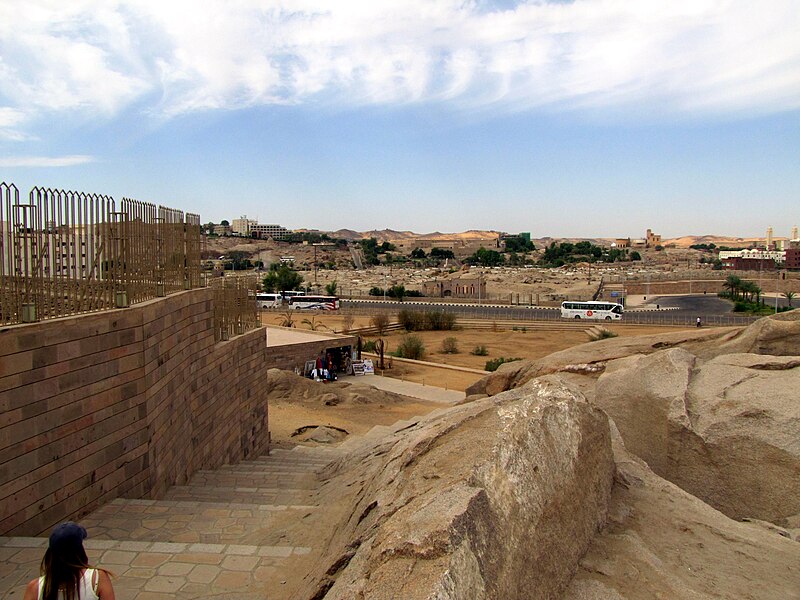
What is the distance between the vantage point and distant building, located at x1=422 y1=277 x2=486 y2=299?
196 feet

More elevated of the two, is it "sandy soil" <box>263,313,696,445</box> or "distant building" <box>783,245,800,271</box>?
"distant building" <box>783,245,800,271</box>

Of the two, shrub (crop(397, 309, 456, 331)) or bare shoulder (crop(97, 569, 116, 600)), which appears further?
shrub (crop(397, 309, 456, 331))

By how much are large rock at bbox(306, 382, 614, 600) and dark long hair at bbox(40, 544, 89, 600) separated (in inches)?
43.6

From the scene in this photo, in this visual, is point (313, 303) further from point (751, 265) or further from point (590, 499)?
point (751, 265)

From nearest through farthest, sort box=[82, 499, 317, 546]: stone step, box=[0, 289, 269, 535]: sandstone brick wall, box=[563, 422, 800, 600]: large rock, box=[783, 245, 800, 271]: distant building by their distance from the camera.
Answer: box=[563, 422, 800, 600]: large rock → box=[0, 289, 269, 535]: sandstone brick wall → box=[82, 499, 317, 546]: stone step → box=[783, 245, 800, 271]: distant building

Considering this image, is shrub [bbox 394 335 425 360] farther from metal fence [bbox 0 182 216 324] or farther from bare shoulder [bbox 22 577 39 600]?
bare shoulder [bbox 22 577 39 600]

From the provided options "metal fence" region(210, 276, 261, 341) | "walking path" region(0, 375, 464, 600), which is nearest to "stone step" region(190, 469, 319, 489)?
"walking path" region(0, 375, 464, 600)

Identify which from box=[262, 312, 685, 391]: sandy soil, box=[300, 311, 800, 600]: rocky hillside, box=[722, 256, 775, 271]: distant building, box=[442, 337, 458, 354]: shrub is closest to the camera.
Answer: box=[300, 311, 800, 600]: rocky hillside

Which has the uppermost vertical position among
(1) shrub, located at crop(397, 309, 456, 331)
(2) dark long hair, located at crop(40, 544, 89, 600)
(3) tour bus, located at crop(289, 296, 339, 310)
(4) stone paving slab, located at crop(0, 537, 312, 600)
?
(2) dark long hair, located at crop(40, 544, 89, 600)

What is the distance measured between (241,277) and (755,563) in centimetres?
1013

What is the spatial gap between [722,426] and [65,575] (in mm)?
5802

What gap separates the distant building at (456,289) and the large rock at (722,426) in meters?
52.2

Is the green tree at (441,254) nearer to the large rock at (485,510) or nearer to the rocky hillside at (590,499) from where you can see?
the rocky hillside at (590,499)

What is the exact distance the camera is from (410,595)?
239cm
